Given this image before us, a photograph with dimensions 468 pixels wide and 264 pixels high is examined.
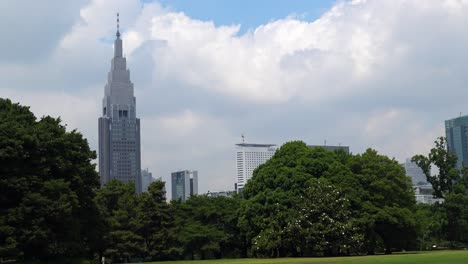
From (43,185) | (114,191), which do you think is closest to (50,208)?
(43,185)

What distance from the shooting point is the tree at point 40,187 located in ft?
136

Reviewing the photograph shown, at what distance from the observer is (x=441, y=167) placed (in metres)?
81.9

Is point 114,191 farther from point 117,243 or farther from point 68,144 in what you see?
point 68,144

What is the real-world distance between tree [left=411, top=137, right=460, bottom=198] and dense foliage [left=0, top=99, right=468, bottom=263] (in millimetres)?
Answer: 135

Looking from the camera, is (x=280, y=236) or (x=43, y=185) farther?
(x=280, y=236)

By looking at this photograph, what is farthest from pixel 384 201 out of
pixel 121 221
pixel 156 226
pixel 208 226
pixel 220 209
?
pixel 121 221

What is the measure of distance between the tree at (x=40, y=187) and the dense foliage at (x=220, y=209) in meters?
0.09

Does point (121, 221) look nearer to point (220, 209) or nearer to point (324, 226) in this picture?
point (220, 209)

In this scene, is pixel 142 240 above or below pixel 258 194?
below

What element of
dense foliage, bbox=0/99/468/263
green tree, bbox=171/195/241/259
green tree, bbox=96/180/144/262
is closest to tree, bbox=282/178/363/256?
dense foliage, bbox=0/99/468/263

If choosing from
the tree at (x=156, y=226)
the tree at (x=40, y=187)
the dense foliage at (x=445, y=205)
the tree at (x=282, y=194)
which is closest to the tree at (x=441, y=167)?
the dense foliage at (x=445, y=205)

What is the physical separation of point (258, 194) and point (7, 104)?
99.3 feet

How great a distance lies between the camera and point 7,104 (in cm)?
4841

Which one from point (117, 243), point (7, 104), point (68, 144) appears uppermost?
point (7, 104)
